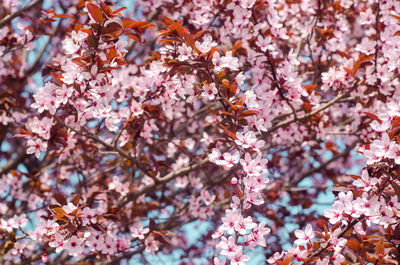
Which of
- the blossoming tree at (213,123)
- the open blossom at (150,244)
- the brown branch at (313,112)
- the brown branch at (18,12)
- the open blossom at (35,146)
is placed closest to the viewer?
the blossoming tree at (213,123)

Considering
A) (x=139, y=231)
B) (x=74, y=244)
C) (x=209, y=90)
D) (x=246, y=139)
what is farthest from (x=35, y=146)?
(x=246, y=139)

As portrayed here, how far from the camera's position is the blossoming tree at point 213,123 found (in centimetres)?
241

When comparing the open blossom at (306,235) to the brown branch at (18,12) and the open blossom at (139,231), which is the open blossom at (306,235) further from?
the brown branch at (18,12)

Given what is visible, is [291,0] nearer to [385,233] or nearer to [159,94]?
[159,94]

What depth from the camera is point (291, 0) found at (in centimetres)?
421

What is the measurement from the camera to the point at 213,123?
12.7 feet

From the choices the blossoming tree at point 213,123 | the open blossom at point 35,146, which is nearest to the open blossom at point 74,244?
the blossoming tree at point 213,123

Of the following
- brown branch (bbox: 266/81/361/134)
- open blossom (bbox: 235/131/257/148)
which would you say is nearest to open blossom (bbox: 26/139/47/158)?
open blossom (bbox: 235/131/257/148)

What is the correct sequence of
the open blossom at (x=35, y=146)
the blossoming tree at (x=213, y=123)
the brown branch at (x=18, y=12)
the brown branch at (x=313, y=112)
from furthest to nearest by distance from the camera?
the brown branch at (x=18, y=12)
the brown branch at (x=313, y=112)
the open blossom at (x=35, y=146)
the blossoming tree at (x=213, y=123)

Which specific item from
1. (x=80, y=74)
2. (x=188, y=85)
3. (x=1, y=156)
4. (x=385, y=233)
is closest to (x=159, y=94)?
(x=188, y=85)

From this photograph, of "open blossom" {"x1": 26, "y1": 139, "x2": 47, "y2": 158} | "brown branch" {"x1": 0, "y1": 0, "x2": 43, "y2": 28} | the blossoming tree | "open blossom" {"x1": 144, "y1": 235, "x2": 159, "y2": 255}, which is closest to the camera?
the blossoming tree

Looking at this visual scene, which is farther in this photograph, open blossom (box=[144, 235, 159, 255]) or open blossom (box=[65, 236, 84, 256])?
open blossom (box=[144, 235, 159, 255])

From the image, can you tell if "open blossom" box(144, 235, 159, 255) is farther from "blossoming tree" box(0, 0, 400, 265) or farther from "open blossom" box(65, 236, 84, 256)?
"open blossom" box(65, 236, 84, 256)

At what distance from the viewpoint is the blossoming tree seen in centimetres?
241
